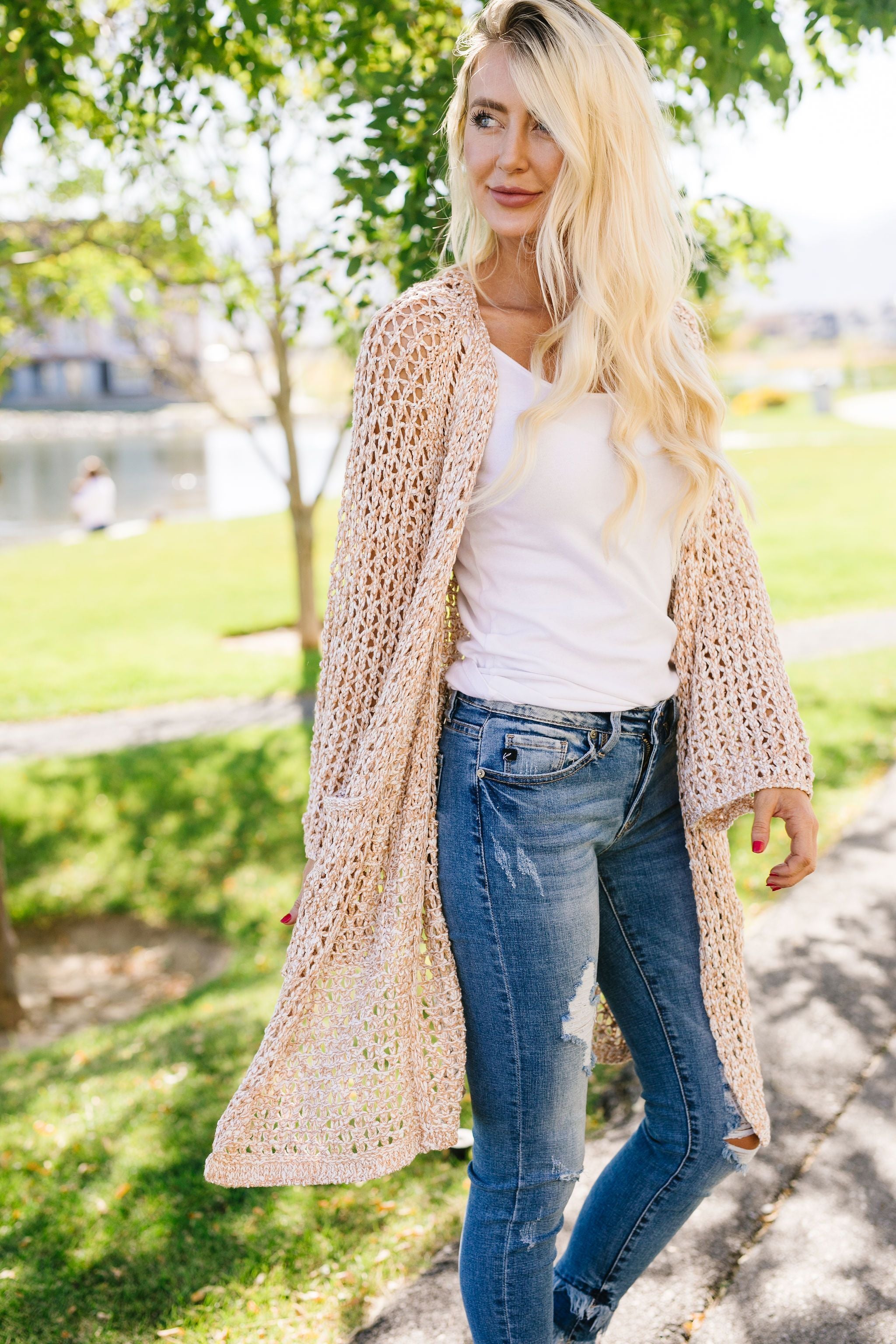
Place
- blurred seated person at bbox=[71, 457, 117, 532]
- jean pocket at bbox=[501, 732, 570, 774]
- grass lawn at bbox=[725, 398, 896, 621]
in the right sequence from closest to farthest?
jean pocket at bbox=[501, 732, 570, 774]
grass lawn at bbox=[725, 398, 896, 621]
blurred seated person at bbox=[71, 457, 117, 532]

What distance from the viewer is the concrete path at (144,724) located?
24.7 feet

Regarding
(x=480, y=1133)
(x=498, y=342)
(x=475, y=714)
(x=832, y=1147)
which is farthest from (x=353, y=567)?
(x=832, y=1147)

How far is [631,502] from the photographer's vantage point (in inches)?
70.4

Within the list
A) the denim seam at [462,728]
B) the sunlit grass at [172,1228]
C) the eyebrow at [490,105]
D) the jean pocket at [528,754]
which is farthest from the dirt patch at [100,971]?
the eyebrow at [490,105]

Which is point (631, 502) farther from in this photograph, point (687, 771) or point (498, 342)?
point (687, 771)

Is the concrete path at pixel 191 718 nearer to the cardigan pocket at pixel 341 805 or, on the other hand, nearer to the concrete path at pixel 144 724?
the concrete path at pixel 144 724

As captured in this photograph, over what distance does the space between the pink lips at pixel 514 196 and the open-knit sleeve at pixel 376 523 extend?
22 centimetres

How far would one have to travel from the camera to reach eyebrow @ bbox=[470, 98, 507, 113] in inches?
71.6

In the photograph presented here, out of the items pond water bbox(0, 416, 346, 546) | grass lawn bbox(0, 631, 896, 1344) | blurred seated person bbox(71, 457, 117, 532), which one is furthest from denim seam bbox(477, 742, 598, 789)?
blurred seated person bbox(71, 457, 117, 532)

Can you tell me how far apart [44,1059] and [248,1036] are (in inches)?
33.4

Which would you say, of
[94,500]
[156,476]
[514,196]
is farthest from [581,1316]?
[156,476]

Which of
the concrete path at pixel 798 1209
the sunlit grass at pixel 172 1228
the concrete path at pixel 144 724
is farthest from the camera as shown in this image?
the concrete path at pixel 144 724

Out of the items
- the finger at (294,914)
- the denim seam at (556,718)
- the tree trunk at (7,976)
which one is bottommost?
the tree trunk at (7,976)

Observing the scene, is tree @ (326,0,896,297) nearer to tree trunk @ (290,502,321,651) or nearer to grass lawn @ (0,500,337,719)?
grass lawn @ (0,500,337,719)
